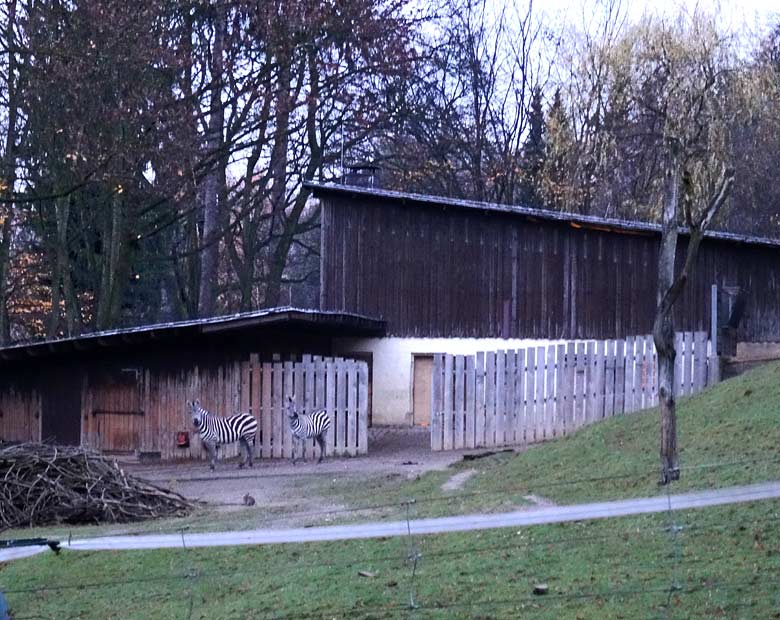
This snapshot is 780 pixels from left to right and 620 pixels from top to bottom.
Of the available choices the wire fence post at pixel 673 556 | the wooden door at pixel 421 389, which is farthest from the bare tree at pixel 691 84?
the wire fence post at pixel 673 556

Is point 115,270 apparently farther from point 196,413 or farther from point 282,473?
point 282,473

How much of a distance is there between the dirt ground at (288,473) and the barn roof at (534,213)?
5301 millimetres

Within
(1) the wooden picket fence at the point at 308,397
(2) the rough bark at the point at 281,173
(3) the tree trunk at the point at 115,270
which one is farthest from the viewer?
(2) the rough bark at the point at 281,173

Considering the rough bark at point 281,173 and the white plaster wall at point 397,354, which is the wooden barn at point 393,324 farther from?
the rough bark at point 281,173

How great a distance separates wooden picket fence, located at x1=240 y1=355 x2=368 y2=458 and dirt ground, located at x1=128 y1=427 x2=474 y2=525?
0.42 m

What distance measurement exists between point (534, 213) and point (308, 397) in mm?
6682

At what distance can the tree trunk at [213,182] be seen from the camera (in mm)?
32125

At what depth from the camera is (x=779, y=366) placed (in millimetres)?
19578

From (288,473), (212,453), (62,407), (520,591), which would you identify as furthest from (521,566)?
(62,407)

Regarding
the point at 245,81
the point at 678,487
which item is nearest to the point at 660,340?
the point at 678,487

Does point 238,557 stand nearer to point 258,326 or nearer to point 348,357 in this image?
point 258,326

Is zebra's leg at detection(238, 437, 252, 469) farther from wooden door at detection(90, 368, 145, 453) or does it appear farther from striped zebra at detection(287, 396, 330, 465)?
wooden door at detection(90, 368, 145, 453)

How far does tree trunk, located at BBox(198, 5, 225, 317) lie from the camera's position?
32125 mm

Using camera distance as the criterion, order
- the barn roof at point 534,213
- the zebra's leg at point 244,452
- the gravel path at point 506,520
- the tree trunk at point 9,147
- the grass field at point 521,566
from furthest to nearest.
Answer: the barn roof at point 534,213, the zebra's leg at point 244,452, the tree trunk at point 9,147, the gravel path at point 506,520, the grass field at point 521,566
